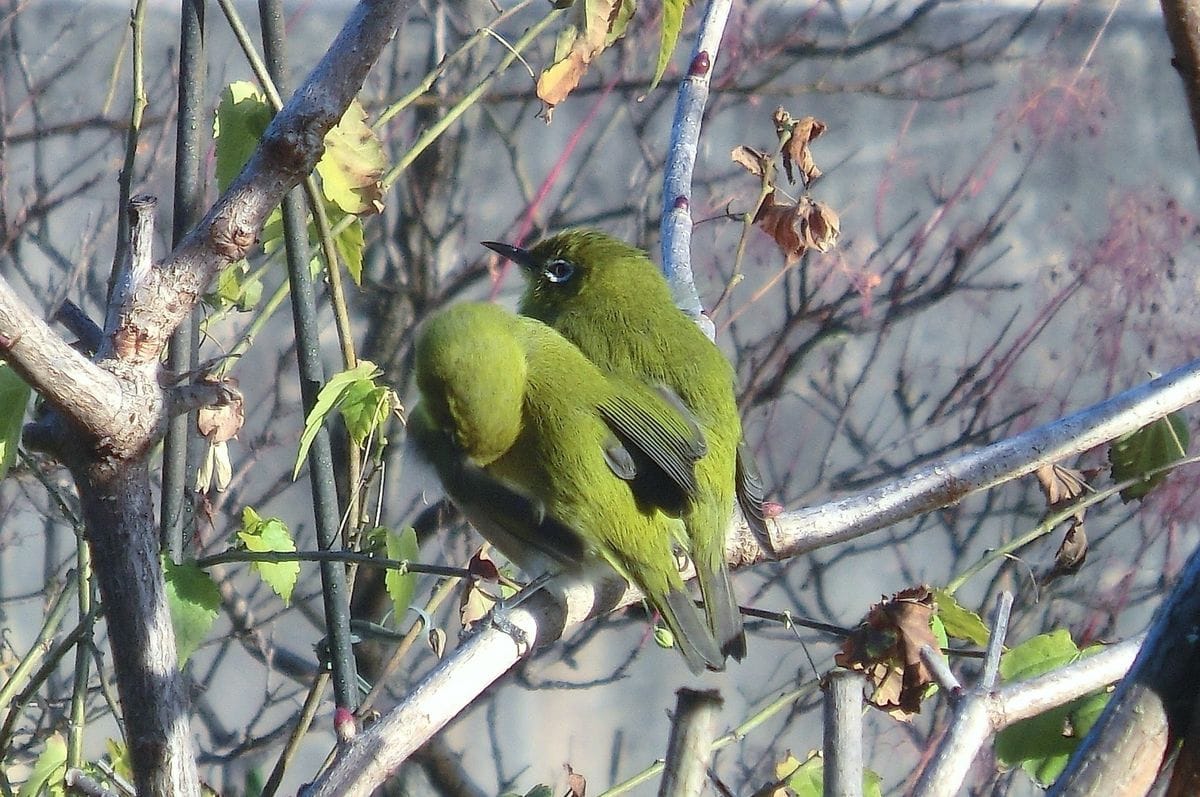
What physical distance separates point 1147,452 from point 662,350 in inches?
26.9

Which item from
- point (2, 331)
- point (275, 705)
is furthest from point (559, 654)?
point (2, 331)

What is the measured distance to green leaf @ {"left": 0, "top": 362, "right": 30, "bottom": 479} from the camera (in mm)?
900

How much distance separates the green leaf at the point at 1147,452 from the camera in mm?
1599

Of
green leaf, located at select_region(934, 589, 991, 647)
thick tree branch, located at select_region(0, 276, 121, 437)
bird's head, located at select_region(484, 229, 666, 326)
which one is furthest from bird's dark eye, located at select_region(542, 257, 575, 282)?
thick tree branch, located at select_region(0, 276, 121, 437)

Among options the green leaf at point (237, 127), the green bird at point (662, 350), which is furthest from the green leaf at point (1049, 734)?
the green leaf at point (237, 127)

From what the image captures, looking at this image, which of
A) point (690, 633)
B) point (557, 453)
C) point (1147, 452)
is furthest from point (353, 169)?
point (1147, 452)

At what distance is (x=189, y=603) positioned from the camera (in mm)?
1124

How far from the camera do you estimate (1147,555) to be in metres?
2.76

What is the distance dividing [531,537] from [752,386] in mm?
1306

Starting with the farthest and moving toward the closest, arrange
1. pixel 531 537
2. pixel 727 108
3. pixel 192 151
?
1. pixel 727 108
2. pixel 531 537
3. pixel 192 151

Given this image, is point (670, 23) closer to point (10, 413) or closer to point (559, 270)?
point (559, 270)

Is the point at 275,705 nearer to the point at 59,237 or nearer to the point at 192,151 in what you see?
the point at 59,237

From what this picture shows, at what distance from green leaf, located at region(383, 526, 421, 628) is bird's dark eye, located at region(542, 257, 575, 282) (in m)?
0.53

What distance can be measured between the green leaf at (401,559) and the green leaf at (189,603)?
248 millimetres
